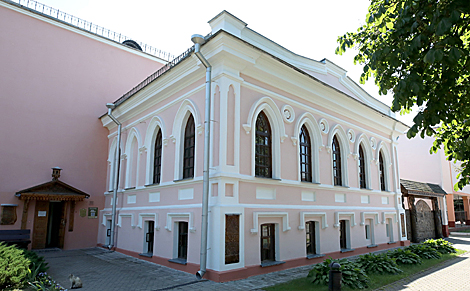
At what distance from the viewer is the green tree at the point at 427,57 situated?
15.5 ft

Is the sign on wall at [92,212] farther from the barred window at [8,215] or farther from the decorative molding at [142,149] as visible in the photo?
the decorative molding at [142,149]

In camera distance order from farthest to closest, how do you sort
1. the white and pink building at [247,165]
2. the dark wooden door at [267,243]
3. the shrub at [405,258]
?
the shrub at [405,258] → the dark wooden door at [267,243] → the white and pink building at [247,165]

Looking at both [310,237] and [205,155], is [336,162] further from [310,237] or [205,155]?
[205,155]

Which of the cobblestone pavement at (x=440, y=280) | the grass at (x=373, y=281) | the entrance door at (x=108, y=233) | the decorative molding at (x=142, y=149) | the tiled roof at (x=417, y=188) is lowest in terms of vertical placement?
the cobblestone pavement at (x=440, y=280)

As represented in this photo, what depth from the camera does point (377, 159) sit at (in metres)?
15.8

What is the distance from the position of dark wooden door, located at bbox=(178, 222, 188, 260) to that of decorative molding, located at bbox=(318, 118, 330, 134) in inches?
244

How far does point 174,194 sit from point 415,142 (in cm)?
2786

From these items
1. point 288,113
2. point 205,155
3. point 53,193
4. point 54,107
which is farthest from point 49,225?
point 288,113

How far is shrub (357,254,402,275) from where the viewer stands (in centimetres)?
911

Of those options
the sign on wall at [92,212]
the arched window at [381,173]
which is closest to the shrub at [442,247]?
the arched window at [381,173]

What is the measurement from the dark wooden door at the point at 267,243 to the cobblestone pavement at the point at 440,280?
10.5ft

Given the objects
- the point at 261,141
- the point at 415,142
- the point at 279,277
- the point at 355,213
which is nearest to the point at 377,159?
the point at 355,213

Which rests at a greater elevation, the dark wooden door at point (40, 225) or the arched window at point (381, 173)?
the arched window at point (381, 173)

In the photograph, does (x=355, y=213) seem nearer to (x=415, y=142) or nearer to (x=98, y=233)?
(x=98, y=233)
